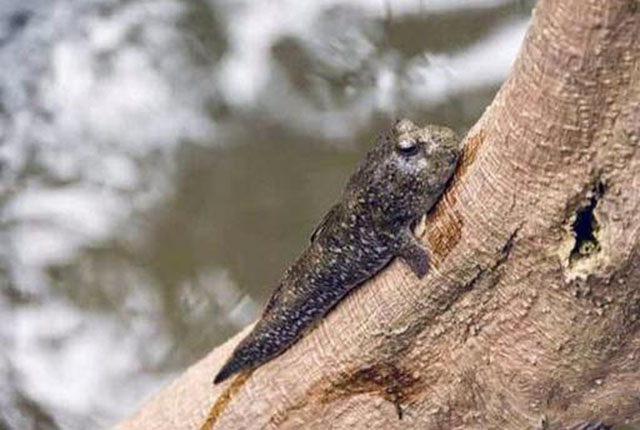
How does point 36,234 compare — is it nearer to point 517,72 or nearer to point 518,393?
point 518,393

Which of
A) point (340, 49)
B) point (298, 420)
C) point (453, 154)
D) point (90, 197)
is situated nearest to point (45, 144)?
point (90, 197)

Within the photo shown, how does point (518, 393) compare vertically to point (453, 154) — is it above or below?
below

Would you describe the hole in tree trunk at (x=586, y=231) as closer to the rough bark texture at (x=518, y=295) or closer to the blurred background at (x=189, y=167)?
the rough bark texture at (x=518, y=295)

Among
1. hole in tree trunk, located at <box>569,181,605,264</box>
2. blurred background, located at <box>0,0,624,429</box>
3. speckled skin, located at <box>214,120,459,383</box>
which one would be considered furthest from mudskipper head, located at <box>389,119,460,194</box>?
blurred background, located at <box>0,0,624,429</box>

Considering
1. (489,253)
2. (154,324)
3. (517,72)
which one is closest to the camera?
(517,72)

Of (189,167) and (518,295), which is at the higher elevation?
Result: (189,167)

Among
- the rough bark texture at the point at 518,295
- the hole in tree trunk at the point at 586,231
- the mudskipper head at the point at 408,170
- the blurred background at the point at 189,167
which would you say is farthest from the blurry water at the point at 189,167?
the hole in tree trunk at the point at 586,231

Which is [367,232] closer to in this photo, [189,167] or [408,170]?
[408,170]

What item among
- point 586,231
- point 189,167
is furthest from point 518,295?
point 189,167
